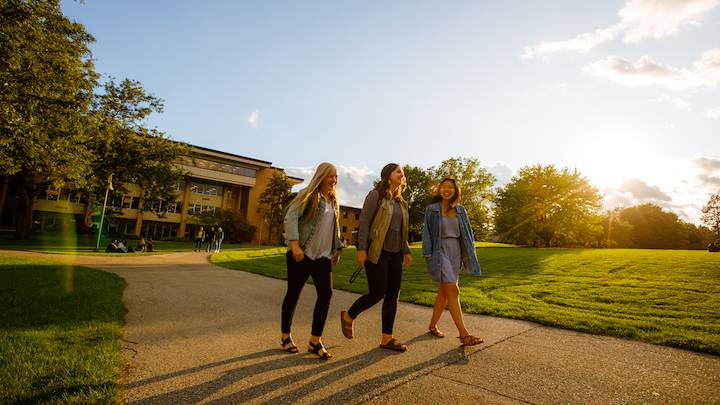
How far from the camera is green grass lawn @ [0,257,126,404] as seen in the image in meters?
2.52

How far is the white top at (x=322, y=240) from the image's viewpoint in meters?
3.77

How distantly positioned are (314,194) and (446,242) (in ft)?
5.63

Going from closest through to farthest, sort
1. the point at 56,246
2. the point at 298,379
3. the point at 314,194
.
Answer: the point at 298,379 → the point at 314,194 → the point at 56,246

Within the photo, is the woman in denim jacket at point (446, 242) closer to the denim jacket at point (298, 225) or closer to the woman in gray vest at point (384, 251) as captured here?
the woman in gray vest at point (384, 251)

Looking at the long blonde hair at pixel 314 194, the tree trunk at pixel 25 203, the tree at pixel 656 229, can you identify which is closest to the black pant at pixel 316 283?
the long blonde hair at pixel 314 194

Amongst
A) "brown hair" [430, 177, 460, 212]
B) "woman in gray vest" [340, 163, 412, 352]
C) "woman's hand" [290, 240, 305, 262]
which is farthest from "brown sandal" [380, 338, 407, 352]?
"brown hair" [430, 177, 460, 212]

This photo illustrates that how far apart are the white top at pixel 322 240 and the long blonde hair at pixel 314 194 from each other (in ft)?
0.42

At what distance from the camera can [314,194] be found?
3902mm

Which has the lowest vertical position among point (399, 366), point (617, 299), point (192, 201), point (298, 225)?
point (399, 366)

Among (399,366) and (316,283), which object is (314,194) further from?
(399,366)

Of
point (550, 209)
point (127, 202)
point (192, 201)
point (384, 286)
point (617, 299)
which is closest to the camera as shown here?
point (384, 286)

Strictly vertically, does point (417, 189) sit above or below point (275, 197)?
above

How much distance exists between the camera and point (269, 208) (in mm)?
59969

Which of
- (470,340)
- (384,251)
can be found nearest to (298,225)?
(384,251)
